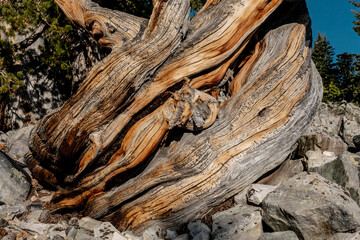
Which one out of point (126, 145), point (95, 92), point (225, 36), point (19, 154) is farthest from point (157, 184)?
point (19, 154)

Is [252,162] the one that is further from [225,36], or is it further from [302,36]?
[302,36]

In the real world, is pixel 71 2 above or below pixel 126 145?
above

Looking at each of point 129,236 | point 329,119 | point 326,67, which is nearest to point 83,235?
point 129,236

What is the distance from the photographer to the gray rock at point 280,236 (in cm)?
259

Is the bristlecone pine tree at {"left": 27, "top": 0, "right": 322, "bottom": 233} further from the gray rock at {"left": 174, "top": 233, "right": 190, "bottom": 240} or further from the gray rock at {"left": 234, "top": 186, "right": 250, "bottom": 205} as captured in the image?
the gray rock at {"left": 174, "top": 233, "right": 190, "bottom": 240}

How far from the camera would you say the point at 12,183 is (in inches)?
157

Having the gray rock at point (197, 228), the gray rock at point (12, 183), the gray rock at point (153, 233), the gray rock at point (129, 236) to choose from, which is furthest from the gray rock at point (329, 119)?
the gray rock at point (12, 183)

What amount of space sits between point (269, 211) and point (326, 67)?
9694mm

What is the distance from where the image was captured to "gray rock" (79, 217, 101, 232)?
130 inches

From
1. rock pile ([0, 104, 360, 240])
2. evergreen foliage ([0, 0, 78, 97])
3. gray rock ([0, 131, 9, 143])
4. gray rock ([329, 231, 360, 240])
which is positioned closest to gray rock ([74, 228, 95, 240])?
rock pile ([0, 104, 360, 240])

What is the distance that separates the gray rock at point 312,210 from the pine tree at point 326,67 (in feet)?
17.4

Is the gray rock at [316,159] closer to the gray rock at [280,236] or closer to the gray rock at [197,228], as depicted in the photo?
the gray rock at [280,236]

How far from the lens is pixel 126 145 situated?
3.61 meters

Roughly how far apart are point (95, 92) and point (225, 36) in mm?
1741
